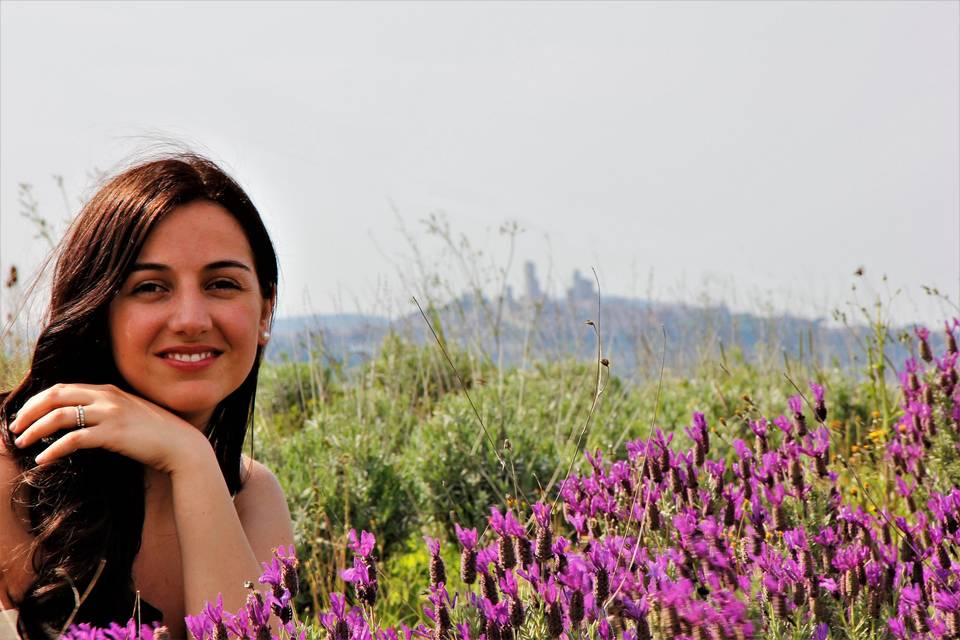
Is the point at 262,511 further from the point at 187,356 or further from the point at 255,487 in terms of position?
the point at 187,356

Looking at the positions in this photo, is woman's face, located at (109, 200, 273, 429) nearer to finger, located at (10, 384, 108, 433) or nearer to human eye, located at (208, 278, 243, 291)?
human eye, located at (208, 278, 243, 291)

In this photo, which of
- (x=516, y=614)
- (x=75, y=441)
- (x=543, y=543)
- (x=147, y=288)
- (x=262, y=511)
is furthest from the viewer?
(x=262, y=511)

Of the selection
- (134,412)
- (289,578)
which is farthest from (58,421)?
(289,578)

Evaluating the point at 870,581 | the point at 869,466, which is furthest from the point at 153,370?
the point at 869,466

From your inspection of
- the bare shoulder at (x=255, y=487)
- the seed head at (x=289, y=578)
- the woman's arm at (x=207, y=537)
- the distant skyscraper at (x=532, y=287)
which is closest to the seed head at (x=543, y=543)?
the seed head at (x=289, y=578)

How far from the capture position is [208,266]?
8.54 feet

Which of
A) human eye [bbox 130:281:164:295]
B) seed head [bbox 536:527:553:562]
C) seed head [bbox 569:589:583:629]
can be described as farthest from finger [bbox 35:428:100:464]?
seed head [bbox 569:589:583:629]

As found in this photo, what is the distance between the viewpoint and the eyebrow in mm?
2551

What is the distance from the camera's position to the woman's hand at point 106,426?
238cm

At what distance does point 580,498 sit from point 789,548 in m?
0.64

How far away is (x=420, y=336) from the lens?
7.46 m

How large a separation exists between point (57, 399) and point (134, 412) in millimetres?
190

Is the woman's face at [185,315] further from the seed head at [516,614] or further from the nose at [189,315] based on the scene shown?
the seed head at [516,614]

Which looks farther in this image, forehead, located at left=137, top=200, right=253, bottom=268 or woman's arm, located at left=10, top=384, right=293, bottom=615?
forehead, located at left=137, top=200, right=253, bottom=268
